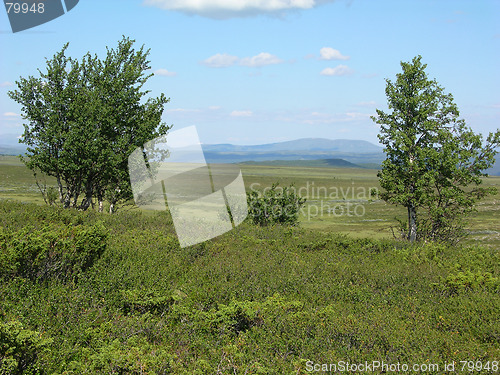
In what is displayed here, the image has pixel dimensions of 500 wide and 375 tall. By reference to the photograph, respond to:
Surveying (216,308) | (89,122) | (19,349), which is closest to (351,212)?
(89,122)

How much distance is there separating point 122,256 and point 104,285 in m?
2.07

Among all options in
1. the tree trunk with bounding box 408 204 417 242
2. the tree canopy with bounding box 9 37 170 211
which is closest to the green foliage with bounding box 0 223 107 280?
the tree canopy with bounding box 9 37 170 211

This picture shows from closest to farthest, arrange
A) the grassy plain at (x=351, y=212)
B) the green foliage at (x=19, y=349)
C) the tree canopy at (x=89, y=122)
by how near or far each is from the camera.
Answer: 1. the green foliage at (x=19, y=349)
2. the tree canopy at (x=89, y=122)
3. the grassy plain at (x=351, y=212)

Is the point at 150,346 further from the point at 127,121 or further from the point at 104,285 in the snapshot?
the point at 127,121

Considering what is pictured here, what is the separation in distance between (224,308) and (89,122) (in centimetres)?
1649

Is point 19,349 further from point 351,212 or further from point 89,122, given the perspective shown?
point 351,212

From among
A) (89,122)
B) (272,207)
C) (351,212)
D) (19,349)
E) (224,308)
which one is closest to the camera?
(19,349)

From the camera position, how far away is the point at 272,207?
27.3 meters

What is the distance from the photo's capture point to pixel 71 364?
18.1 feet

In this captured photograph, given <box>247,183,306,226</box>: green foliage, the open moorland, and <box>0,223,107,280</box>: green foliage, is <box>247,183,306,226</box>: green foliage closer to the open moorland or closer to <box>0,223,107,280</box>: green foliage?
the open moorland

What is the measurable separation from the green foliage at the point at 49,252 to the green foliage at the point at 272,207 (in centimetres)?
1721

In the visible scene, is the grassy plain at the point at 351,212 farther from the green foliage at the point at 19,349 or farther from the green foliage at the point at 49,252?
the green foliage at the point at 19,349

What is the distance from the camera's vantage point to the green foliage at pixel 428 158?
22.1 metres

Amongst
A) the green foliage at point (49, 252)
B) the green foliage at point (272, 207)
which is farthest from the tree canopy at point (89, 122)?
the green foliage at point (49, 252)
